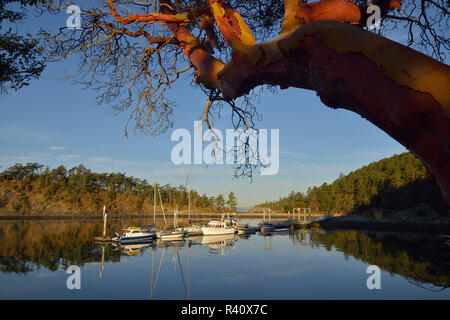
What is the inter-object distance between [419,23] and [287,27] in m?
1.97

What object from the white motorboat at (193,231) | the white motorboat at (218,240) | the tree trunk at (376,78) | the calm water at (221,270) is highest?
the tree trunk at (376,78)

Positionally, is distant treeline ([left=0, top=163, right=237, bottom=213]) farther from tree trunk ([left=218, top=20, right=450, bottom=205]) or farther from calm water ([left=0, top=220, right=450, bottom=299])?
tree trunk ([left=218, top=20, right=450, bottom=205])

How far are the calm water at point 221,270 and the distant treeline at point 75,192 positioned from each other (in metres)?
62.3

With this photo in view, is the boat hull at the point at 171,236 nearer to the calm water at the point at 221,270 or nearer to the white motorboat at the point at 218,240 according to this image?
the calm water at the point at 221,270

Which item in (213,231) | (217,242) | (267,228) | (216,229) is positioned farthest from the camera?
(267,228)

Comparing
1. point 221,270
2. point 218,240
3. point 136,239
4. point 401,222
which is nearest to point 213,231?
point 218,240

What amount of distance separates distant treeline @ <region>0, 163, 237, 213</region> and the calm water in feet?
204

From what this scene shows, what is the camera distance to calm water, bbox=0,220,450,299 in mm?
15289

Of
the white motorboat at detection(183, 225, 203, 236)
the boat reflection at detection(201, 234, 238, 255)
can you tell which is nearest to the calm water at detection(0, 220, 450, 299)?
the boat reflection at detection(201, 234, 238, 255)

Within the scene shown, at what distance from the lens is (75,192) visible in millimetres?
92938

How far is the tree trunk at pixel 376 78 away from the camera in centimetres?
128

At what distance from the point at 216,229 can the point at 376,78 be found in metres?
37.0

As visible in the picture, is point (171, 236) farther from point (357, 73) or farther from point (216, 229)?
point (357, 73)

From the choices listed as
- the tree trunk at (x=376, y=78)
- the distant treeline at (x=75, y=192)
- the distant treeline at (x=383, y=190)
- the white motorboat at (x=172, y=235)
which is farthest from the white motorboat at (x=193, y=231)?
the distant treeline at (x=75, y=192)
